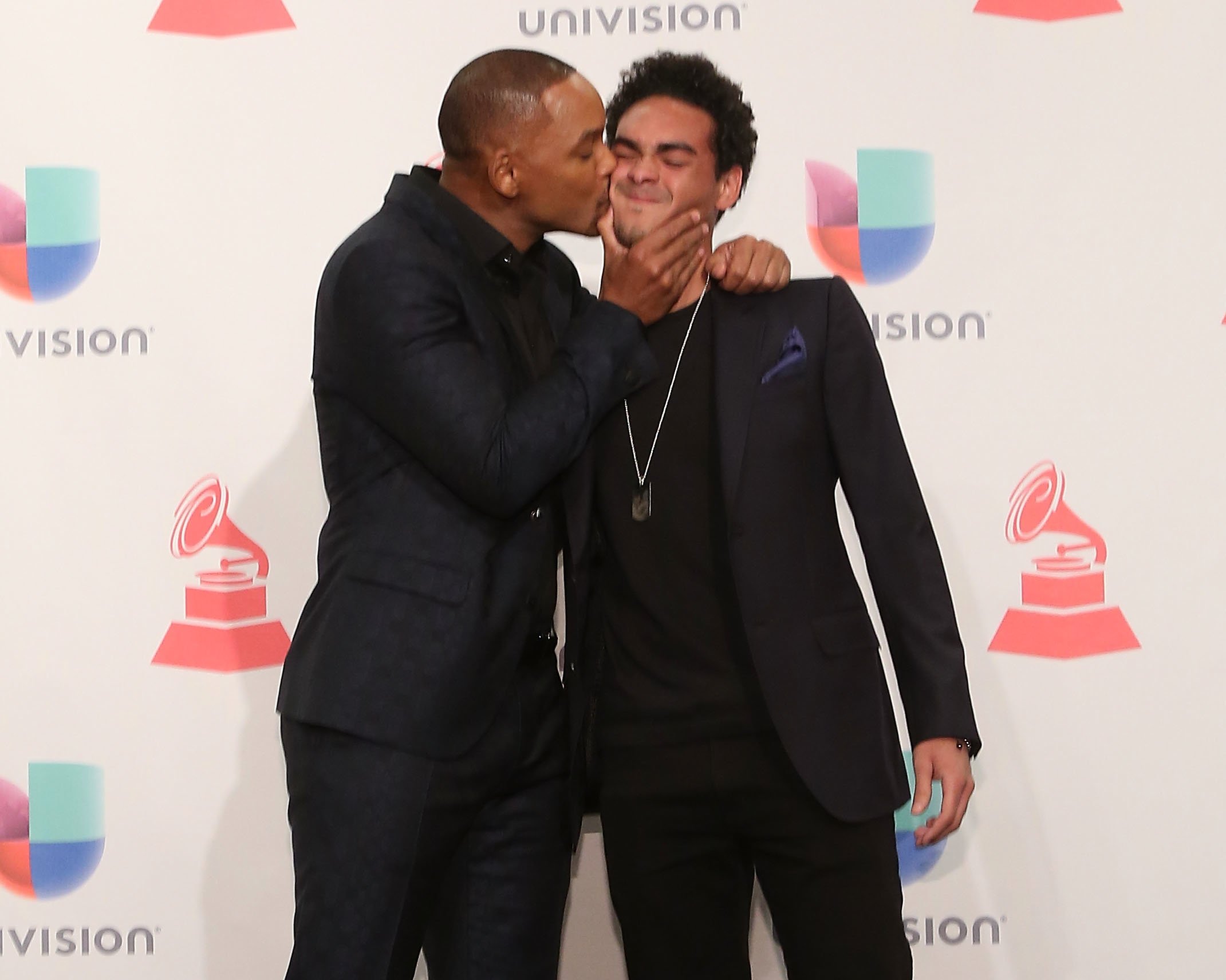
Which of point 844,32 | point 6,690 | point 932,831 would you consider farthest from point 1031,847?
point 6,690

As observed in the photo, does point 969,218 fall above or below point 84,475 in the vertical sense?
above

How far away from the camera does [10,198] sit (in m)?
2.62

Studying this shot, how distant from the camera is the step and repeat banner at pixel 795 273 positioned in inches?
98.7

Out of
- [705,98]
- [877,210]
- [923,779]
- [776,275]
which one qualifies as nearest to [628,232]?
[776,275]

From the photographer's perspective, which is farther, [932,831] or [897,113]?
[897,113]

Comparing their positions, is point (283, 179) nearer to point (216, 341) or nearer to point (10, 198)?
point (216, 341)

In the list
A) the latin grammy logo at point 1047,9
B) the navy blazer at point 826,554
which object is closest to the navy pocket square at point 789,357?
the navy blazer at point 826,554

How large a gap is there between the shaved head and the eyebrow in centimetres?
23

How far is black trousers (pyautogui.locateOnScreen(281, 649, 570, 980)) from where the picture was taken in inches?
66.9

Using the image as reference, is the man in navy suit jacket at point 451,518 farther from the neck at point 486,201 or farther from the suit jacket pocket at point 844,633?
the suit jacket pocket at point 844,633

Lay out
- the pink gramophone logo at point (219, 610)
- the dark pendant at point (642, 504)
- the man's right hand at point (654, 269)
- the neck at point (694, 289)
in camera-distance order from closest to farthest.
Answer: the man's right hand at point (654, 269) < the dark pendant at point (642, 504) < the neck at point (694, 289) < the pink gramophone logo at point (219, 610)

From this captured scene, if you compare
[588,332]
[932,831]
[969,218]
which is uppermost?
[969,218]

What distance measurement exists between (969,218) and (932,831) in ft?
4.15

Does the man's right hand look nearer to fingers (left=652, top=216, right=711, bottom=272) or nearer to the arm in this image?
fingers (left=652, top=216, right=711, bottom=272)
